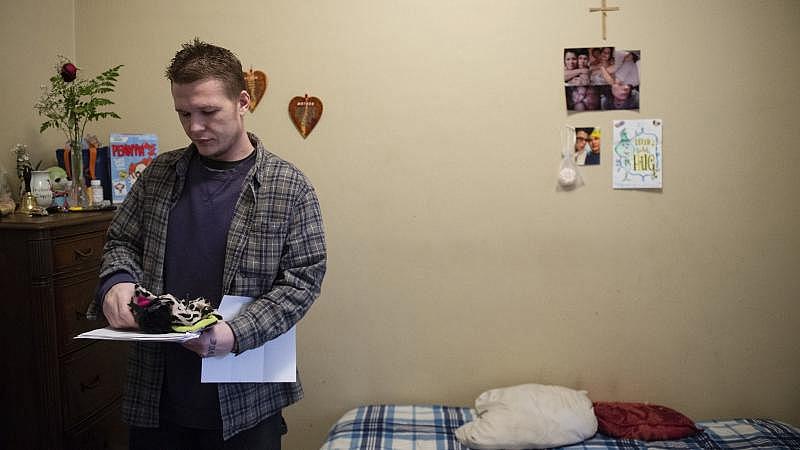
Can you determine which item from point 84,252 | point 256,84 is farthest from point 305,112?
point 84,252

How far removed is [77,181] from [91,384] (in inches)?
29.0

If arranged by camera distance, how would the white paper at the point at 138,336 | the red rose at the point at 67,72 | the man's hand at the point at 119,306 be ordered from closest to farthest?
the white paper at the point at 138,336 < the man's hand at the point at 119,306 < the red rose at the point at 67,72

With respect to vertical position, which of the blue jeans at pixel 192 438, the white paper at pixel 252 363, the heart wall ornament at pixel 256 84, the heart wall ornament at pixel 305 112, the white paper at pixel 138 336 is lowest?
the blue jeans at pixel 192 438

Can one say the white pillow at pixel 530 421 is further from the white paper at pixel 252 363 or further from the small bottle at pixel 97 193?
the small bottle at pixel 97 193

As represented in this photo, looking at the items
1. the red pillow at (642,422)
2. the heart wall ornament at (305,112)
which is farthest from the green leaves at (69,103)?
the red pillow at (642,422)

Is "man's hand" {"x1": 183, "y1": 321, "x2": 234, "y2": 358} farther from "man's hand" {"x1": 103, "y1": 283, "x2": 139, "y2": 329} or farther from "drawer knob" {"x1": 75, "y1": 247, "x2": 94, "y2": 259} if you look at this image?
"drawer knob" {"x1": 75, "y1": 247, "x2": 94, "y2": 259}

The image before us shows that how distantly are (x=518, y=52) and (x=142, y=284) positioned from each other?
1.70 metres

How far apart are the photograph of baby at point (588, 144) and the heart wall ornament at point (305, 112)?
3.43 feet

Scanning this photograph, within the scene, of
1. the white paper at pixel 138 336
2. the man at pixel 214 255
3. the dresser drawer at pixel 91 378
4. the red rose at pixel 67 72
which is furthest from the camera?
the red rose at pixel 67 72

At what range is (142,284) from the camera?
160 cm

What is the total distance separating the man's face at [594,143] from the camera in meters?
2.62

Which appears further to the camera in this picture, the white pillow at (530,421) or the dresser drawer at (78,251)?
the white pillow at (530,421)

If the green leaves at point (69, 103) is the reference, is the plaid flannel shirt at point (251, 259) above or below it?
below

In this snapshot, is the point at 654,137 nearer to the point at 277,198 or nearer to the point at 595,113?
the point at 595,113
